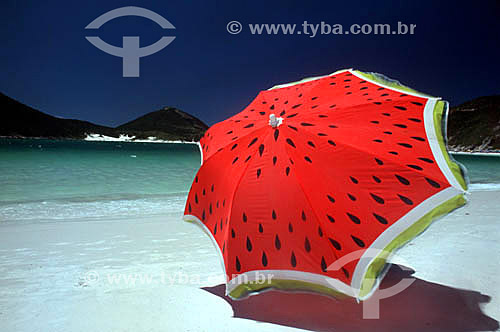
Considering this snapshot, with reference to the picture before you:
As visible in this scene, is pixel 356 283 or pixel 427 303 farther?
pixel 427 303

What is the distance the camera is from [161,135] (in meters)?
166

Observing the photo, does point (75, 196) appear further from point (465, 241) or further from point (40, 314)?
point (465, 241)

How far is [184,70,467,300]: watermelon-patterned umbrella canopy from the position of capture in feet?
5.81

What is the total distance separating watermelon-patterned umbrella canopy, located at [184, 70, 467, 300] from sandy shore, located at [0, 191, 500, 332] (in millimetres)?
713

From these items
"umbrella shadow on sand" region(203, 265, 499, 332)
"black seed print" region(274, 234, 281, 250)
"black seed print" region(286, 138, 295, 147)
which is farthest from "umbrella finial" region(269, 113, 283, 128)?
"umbrella shadow on sand" region(203, 265, 499, 332)

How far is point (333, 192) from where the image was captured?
188 centimetres

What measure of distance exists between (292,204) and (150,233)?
407 cm

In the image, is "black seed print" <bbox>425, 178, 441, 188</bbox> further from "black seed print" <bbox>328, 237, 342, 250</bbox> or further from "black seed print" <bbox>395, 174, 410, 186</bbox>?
"black seed print" <bbox>328, 237, 342, 250</bbox>

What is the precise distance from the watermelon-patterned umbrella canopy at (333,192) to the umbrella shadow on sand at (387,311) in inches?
25.9

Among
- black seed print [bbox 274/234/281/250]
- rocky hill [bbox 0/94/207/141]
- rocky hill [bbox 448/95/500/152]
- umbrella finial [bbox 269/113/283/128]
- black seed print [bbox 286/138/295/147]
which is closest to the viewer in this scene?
black seed print [bbox 274/234/281/250]

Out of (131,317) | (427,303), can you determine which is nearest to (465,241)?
(427,303)

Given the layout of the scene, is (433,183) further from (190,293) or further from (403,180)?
(190,293)

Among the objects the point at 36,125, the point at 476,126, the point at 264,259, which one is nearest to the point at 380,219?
the point at 264,259

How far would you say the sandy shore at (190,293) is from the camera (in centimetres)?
230
